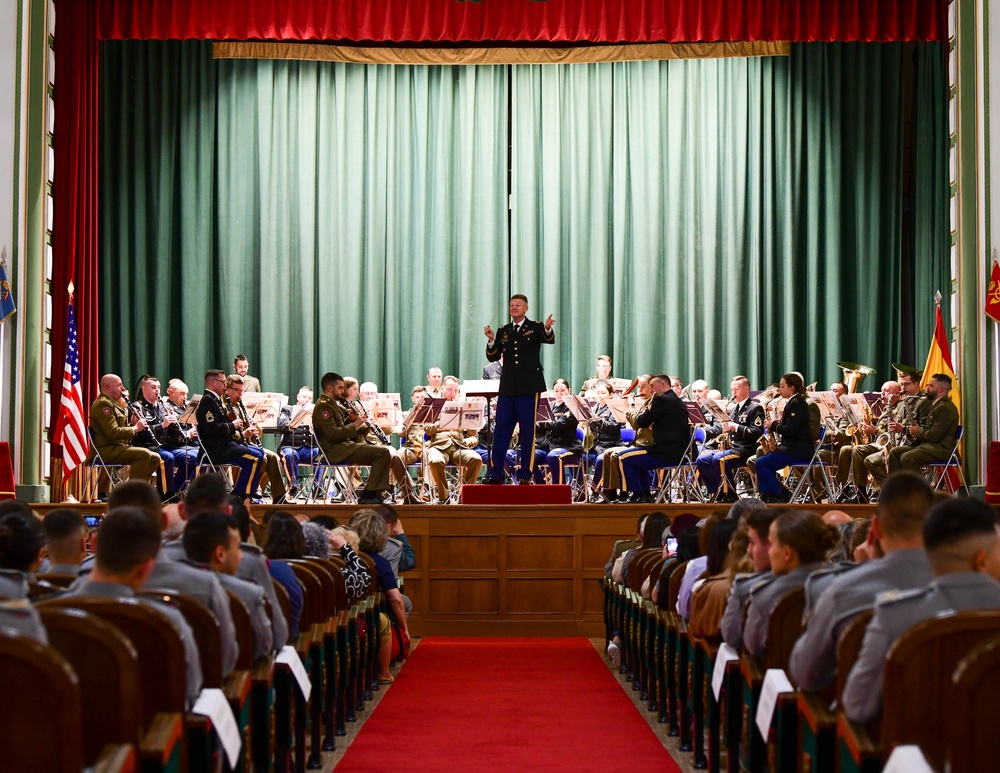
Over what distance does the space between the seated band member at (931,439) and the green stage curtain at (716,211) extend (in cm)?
474

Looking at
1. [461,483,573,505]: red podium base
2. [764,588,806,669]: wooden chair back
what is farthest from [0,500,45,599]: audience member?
[461,483,573,505]: red podium base

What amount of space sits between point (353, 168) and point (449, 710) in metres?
11.1

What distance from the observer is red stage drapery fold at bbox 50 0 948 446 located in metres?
13.4

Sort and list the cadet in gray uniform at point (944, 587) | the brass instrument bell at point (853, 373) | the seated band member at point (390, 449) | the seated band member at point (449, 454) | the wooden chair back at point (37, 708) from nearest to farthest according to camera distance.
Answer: the wooden chair back at point (37, 708) < the cadet in gray uniform at point (944, 587) < the seated band member at point (390, 449) < the seated band member at point (449, 454) < the brass instrument bell at point (853, 373)

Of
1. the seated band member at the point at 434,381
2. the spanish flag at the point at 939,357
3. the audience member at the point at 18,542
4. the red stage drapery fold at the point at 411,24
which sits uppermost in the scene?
the red stage drapery fold at the point at 411,24

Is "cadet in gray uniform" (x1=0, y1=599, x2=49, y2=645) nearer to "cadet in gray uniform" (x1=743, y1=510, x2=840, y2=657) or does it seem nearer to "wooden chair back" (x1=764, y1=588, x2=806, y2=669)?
"wooden chair back" (x1=764, y1=588, x2=806, y2=669)

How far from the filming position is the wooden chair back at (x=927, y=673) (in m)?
2.52

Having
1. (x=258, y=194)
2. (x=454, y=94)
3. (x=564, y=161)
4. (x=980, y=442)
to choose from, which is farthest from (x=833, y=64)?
(x=258, y=194)

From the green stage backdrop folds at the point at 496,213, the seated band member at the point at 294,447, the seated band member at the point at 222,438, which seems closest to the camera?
the seated band member at the point at 222,438

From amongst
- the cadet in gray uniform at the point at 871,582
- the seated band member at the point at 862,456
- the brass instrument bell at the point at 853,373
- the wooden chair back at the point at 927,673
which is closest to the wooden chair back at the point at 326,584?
the cadet in gray uniform at the point at 871,582

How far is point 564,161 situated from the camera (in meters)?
16.4

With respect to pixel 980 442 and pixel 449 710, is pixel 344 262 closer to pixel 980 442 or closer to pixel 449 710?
pixel 980 442

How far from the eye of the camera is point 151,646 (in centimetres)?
288

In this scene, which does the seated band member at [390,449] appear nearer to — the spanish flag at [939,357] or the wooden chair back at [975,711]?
the spanish flag at [939,357]
